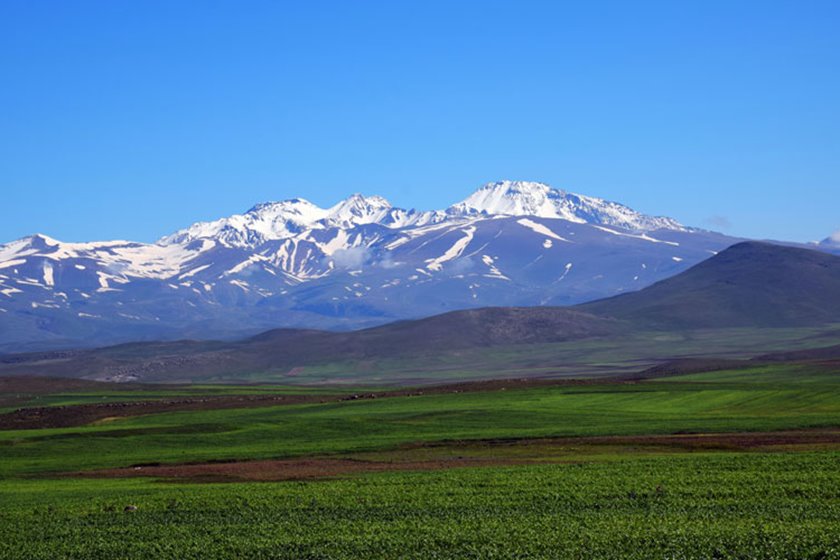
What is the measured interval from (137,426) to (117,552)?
2837 inches

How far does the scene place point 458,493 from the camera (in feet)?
169

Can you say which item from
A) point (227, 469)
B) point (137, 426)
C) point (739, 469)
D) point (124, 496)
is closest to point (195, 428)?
point (137, 426)

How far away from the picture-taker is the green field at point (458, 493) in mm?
39969

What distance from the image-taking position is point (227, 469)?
228 feet

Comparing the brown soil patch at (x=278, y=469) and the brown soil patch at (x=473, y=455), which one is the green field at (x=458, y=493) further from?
the brown soil patch at (x=278, y=469)

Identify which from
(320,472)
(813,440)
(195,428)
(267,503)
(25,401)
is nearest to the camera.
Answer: (267,503)

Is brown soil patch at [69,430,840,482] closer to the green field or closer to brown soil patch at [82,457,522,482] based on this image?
brown soil patch at [82,457,522,482]

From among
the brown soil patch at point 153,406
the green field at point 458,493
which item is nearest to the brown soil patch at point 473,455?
the green field at point 458,493

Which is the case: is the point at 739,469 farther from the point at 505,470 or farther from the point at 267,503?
the point at 267,503

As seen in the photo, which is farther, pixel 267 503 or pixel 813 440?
pixel 813 440

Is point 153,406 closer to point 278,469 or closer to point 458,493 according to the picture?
point 278,469

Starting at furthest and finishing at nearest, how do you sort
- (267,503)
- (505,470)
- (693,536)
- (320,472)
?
(320,472), (505,470), (267,503), (693,536)

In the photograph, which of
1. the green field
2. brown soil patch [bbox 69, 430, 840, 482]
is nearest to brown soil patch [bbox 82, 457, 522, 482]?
brown soil patch [bbox 69, 430, 840, 482]

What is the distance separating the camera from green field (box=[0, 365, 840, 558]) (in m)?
40.0
